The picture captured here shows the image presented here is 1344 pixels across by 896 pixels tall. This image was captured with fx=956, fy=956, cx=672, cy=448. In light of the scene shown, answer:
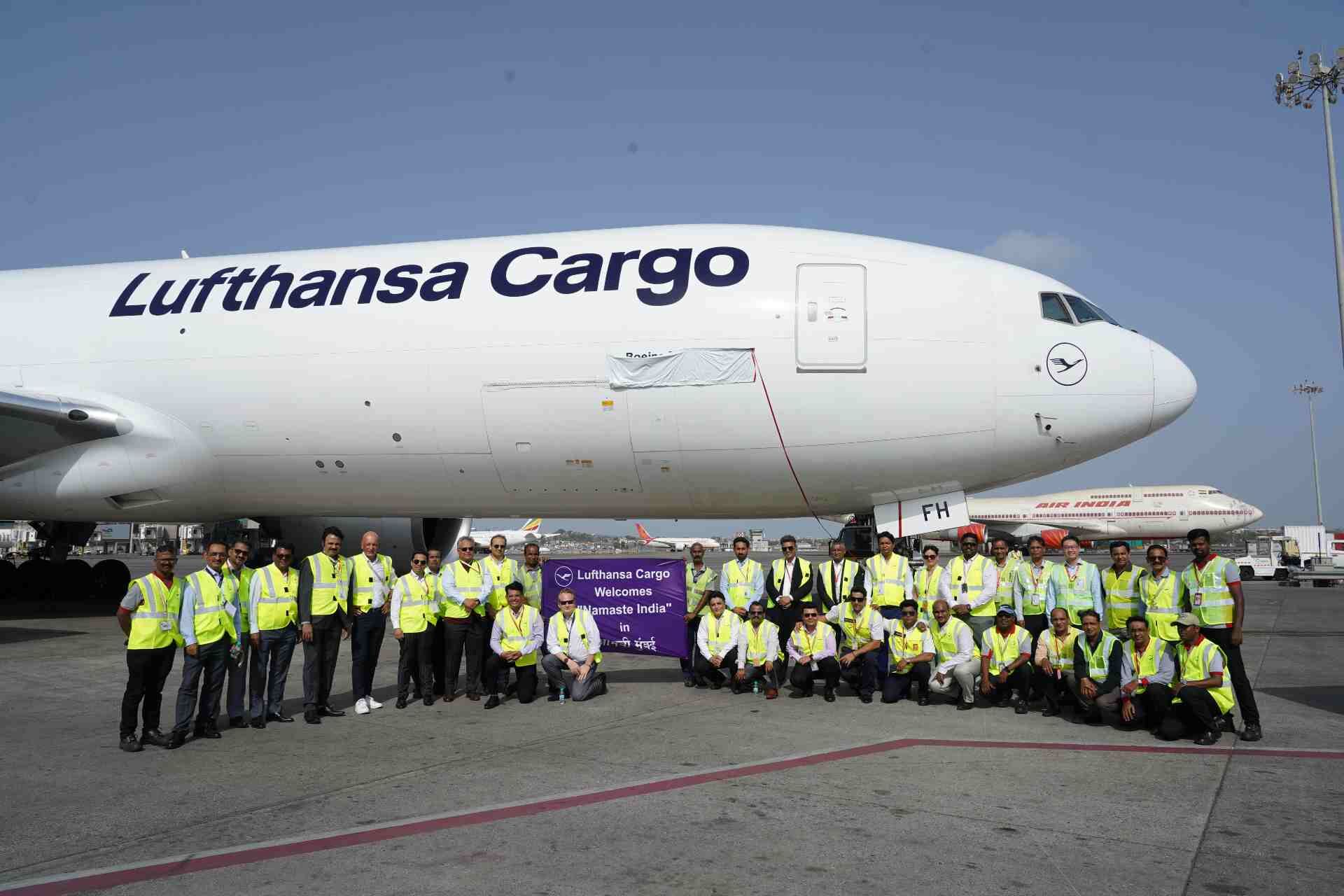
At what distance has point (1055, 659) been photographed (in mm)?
8820

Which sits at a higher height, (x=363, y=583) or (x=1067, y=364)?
(x=1067, y=364)

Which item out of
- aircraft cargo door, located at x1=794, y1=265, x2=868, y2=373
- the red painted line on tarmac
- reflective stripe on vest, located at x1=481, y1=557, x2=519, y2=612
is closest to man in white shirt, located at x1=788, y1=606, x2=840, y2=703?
the red painted line on tarmac

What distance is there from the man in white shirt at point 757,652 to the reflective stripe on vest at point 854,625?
0.74m

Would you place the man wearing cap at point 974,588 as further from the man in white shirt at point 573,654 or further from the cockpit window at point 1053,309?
the man in white shirt at point 573,654

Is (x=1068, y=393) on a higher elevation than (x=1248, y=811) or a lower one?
higher

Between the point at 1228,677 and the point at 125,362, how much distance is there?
13636 millimetres

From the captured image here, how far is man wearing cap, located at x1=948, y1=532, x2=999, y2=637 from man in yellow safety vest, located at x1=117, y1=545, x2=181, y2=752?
7356mm

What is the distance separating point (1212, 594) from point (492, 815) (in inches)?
251

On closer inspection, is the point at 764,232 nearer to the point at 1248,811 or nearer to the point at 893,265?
the point at 893,265

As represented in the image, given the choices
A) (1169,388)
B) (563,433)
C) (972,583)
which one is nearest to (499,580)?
(563,433)

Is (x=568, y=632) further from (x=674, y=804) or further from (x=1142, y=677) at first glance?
(x=1142, y=677)

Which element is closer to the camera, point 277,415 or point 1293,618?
point 277,415

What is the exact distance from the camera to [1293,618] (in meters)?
19.1

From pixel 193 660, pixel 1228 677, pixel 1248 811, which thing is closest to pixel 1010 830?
pixel 1248 811
